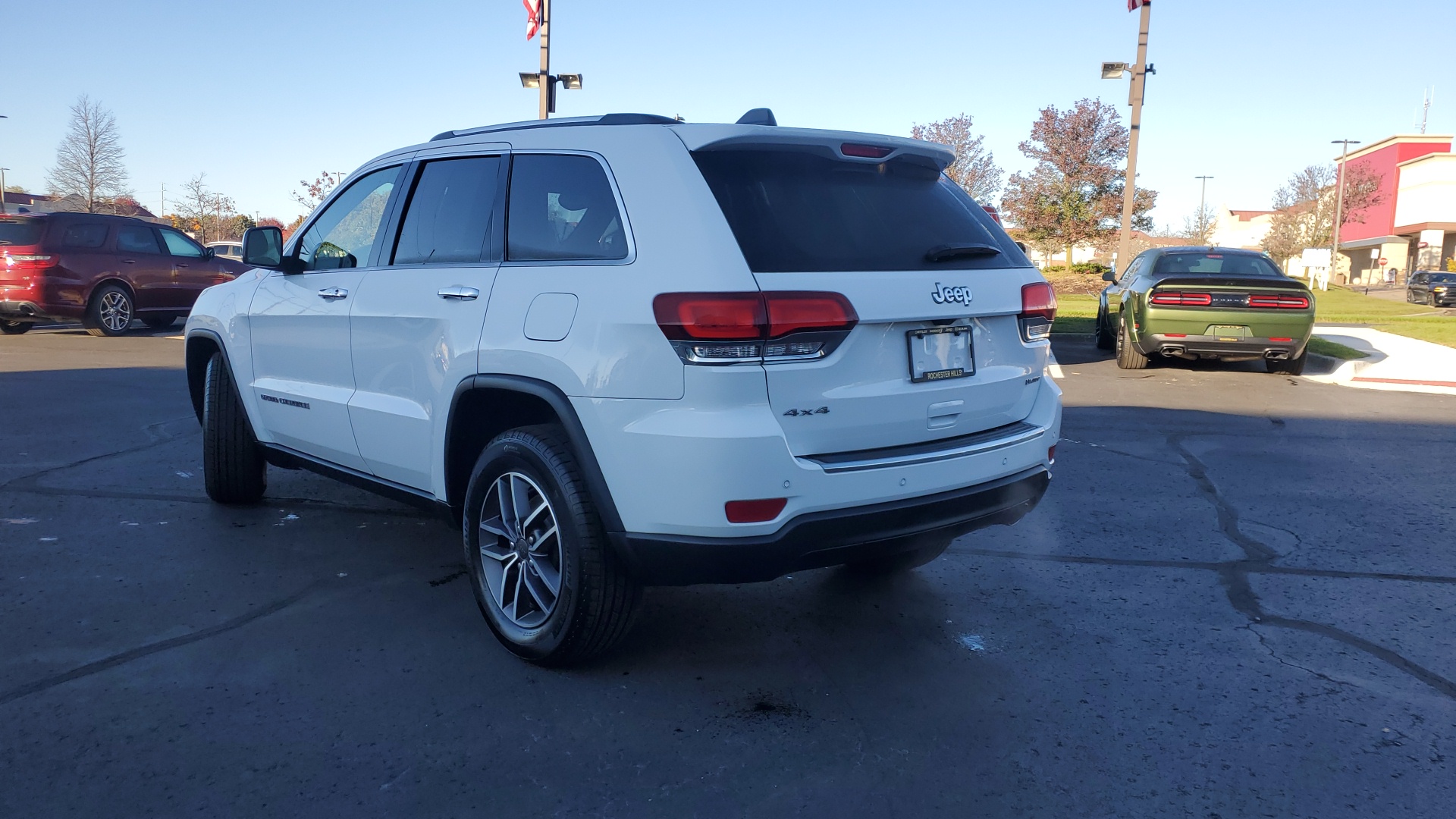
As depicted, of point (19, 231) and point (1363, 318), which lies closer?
point (19, 231)

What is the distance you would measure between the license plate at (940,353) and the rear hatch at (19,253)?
1586cm

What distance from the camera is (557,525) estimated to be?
3.60 meters

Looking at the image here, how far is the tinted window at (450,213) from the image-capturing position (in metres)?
4.13

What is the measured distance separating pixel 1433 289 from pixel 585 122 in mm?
44800

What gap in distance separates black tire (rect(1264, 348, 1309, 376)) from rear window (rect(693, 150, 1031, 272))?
1016 cm

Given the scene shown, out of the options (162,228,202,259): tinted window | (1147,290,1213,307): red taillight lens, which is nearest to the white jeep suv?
(1147,290,1213,307): red taillight lens

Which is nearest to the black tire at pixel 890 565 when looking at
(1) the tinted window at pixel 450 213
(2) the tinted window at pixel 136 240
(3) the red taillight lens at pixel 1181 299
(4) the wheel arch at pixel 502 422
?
(4) the wheel arch at pixel 502 422

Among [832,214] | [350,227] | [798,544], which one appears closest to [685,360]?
[798,544]

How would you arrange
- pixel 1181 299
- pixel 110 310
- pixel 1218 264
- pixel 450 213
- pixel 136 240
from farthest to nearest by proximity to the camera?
pixel 136 240 < pixel 110 310 < pixel 1218 264 < pixel 1181 299 < pixel 450 213

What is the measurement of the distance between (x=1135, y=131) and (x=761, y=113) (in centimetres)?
2035

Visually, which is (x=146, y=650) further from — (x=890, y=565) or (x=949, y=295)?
(x=949, y=295)

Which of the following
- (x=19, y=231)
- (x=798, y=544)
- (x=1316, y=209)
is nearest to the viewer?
(x=798, y=544)

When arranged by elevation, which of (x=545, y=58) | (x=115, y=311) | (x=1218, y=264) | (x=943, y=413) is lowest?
(x=115, y=311)

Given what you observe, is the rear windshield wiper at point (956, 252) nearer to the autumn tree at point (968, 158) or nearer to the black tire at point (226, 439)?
the black tire at point (226, 439)
